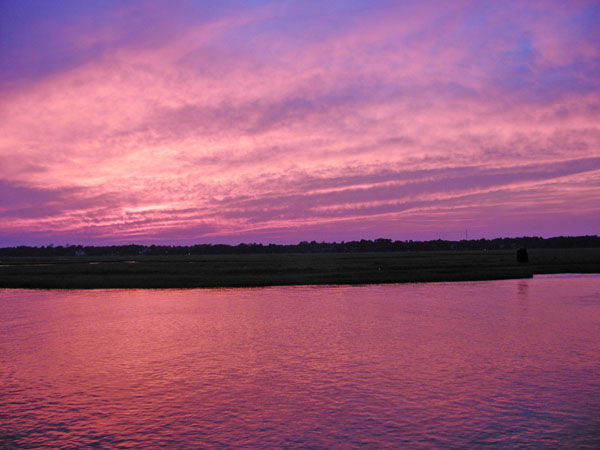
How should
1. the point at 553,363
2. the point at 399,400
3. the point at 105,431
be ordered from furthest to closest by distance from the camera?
the point at 553,363 < the point at 399,400 < the point at 105,431

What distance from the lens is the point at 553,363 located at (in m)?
16.0

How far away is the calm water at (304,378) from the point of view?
10.4 meters

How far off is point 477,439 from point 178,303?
2616 cm

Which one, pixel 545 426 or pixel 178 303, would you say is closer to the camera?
pixel 545 426

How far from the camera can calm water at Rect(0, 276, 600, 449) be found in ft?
34.0

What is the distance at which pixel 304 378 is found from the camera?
14547 mm

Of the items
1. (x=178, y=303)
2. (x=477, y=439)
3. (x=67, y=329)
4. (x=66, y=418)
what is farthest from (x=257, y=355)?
(x=178, y=303)

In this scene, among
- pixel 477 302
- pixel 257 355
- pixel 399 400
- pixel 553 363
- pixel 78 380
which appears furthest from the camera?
pixel 477 302

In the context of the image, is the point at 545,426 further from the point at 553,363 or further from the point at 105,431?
the point at 105,431

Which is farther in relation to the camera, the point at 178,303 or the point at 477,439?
the point at 178,303

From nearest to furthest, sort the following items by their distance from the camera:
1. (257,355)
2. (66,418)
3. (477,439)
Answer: (477,439) < (66,418) < (257,355)

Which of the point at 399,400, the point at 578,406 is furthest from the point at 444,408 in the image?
the point at 578,406

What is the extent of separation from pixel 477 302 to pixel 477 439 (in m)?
23.1

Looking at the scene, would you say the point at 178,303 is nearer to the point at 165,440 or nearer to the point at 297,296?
the point at 297,296
